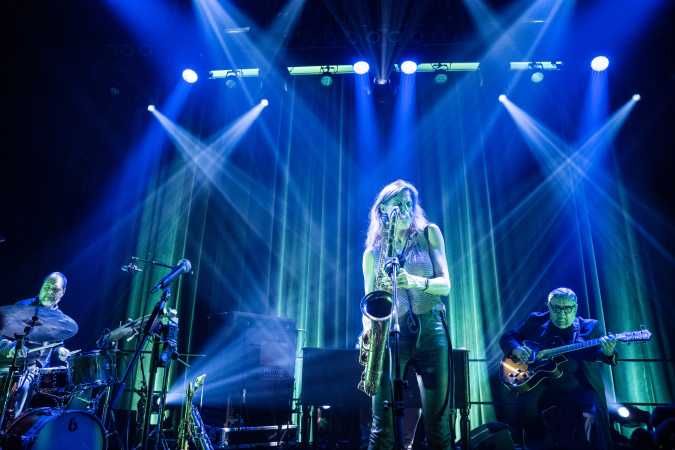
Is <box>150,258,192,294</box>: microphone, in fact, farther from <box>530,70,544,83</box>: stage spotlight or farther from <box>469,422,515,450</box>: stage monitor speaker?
<box>530,70,544,83</box>: stage spotlight

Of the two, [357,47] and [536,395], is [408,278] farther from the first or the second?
[357,47]

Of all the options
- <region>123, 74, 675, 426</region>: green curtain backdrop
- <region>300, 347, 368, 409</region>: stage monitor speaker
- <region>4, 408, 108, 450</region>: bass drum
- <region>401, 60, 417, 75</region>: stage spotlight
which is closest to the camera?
<region>4, 408, 108, 450</region>: bass drum

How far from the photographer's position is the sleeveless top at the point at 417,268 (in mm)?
2707

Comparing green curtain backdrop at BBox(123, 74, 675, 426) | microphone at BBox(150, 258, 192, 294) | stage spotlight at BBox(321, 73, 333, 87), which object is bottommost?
microphone at BBox(150, 258, 192, 294)

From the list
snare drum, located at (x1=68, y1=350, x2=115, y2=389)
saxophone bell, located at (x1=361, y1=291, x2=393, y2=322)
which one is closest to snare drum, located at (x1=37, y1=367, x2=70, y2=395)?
snare drum, located at (x1=68, y1=350, x2=115, y2=389)

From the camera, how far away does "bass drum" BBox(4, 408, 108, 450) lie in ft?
12.6

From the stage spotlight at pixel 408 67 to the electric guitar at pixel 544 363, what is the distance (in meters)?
5.12

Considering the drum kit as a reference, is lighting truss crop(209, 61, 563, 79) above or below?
above

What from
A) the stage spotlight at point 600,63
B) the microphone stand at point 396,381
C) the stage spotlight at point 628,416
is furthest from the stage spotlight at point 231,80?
the stage spotlight at point 628,416

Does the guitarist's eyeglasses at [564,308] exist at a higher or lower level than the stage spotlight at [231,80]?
lower

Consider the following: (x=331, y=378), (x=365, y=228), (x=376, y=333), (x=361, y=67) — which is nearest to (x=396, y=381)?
(x=376, y=333)

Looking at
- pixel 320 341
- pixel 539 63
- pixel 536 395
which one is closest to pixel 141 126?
pixel 320 341

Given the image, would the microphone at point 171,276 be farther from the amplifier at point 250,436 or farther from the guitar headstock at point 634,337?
the guitar headstock at point 634,337

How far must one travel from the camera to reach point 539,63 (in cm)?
825
